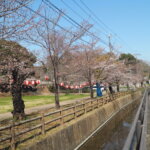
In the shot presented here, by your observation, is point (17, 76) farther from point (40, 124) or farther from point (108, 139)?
point (108, 139)

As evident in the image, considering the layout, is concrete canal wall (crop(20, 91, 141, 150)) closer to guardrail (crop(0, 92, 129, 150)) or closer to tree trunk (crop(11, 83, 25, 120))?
guardrail (crop(0, 92, 129, 150))

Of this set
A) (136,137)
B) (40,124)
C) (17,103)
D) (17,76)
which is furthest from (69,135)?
(17,76)

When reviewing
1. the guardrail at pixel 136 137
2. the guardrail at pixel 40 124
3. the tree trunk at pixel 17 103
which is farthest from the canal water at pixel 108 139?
the tree trunk at pixel 17 103

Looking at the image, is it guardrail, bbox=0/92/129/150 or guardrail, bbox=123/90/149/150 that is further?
guardrail, bbox=0/92/129/150

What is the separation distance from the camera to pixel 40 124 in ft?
30.2

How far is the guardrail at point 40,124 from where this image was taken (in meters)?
7.29

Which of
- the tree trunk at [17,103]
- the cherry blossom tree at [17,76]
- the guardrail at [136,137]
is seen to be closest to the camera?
the guardrail at [136,137]

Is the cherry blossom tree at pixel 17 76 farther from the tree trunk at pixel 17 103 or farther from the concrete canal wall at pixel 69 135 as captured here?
the concrete canal wall at pixel 69 135

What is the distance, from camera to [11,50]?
8070 millimetres

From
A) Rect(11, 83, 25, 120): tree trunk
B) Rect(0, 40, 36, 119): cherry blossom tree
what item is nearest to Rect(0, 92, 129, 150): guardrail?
Rect(11, 83, 25, 120): tree trunk

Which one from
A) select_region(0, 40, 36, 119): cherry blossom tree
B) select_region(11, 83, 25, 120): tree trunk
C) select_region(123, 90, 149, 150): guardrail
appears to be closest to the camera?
select_region(123, 90, 149, 150): guardrail

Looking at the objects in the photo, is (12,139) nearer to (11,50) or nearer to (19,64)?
(11,50)

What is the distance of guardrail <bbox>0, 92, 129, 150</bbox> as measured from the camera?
7293 mm

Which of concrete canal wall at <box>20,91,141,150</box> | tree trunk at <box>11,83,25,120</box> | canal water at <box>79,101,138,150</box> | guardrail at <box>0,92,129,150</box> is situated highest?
tree trunk at <box>11,83,25,120</box>
